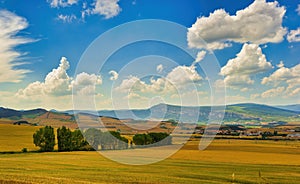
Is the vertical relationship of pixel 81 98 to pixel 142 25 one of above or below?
below

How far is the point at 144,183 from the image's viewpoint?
28.2m

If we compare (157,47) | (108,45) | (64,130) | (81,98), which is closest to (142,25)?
(157,47)

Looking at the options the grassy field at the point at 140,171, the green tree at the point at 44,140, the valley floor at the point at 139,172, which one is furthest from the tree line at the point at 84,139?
the valley floor at the point at 139,172

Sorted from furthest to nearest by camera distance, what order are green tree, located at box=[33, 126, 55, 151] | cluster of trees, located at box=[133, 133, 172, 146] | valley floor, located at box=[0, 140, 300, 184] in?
cluster of trees, located at box=[133, 133, 172, 146] → green tree, located at box=[33, 126, 55, 151] → valley floor, located at box=[0, 140, 300, 184]

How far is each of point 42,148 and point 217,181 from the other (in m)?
68.0

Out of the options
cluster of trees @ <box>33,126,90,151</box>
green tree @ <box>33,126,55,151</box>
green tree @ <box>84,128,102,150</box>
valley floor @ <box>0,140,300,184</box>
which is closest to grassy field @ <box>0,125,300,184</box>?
valley floor @ <box>0,140,300,184</box>

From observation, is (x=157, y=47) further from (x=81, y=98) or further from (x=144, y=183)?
(x=144, y=183)

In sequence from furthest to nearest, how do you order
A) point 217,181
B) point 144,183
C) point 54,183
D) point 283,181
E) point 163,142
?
point 163,142 < point 283,181 < point 217,181 < point 144,183 < point 54,183

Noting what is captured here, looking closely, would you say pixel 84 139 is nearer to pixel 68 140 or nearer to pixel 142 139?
pixel 68 140

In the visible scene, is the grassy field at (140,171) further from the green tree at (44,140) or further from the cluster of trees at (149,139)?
the cluster of trees at (149,139)

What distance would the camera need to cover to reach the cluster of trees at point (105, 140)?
305 ft

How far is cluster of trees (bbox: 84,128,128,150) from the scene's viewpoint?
3665 inches

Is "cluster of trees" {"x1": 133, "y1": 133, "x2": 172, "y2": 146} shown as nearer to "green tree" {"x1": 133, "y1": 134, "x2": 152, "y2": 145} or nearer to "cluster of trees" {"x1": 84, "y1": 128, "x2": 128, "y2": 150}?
"green tree" {"x1": 133, "y1": 134, "x2": 152, "y2": 145}

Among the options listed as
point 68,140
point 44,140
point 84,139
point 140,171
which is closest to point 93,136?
point 84,139
